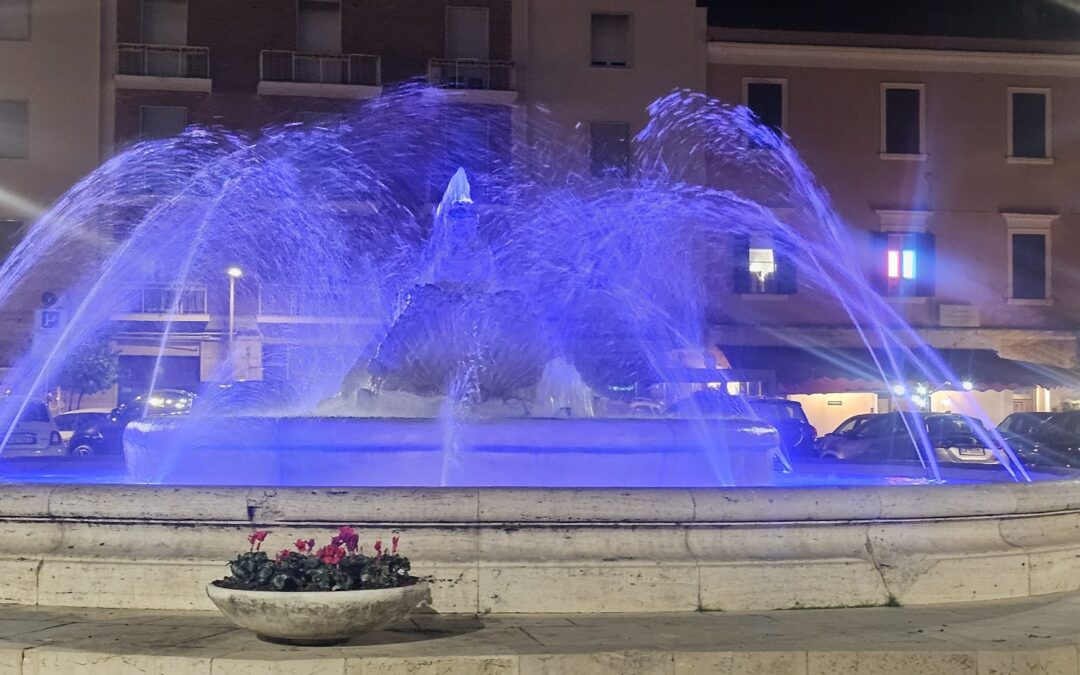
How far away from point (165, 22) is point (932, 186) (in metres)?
21.3

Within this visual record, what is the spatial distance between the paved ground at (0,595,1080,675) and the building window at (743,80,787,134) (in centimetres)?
2777

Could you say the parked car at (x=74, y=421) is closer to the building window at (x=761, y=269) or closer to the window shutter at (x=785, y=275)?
the building window at (x=761, y=269)

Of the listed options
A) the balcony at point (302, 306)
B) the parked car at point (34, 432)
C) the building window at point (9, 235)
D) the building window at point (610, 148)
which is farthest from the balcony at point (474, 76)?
the parked car at point (34, 432)

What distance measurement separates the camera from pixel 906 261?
34188mm

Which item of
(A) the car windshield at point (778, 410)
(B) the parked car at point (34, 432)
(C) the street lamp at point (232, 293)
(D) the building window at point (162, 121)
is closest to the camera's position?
(B) the parked car at point (34, 432)

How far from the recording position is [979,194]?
34.7m

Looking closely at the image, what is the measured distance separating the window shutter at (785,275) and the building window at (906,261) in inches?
95.4

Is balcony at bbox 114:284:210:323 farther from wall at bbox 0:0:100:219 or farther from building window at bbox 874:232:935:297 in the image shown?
building window at bbox 874:232:935:297

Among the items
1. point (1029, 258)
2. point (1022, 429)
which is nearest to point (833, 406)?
point (1029, 258)

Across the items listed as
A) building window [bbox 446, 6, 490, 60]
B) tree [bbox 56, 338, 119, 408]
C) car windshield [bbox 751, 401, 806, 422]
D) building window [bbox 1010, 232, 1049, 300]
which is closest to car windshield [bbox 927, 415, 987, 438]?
car windshield [bbox 751, 401, 806, 422]

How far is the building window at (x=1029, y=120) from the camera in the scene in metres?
34.8

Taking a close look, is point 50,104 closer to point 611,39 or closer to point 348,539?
point 611,39

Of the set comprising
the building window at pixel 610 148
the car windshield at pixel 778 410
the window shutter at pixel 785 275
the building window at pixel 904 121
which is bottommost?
the car windshield at pixel 778 410

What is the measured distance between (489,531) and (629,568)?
0.84 metres
